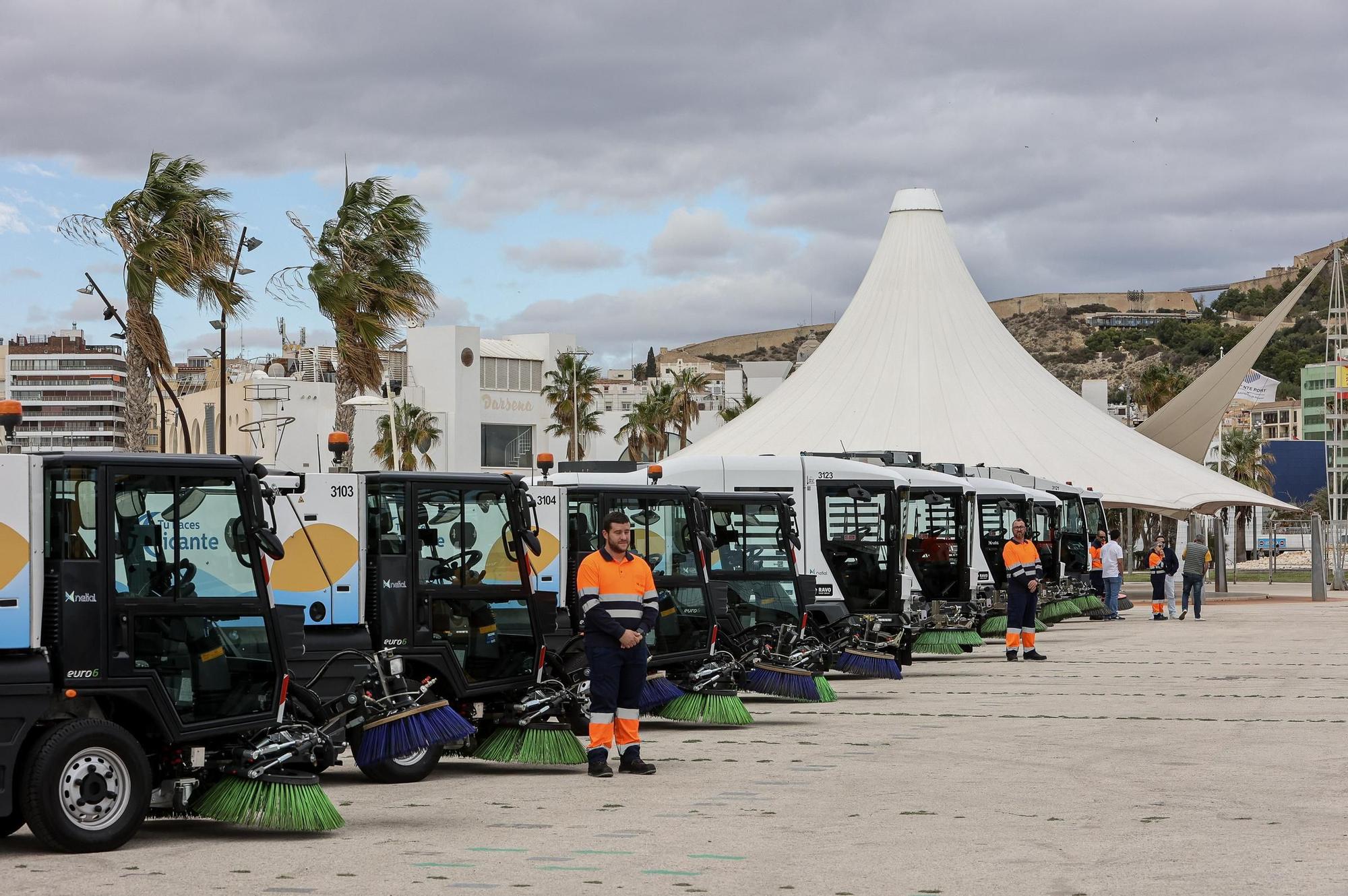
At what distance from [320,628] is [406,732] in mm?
1215

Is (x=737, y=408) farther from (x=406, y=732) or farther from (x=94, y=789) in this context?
(x=94, y=789)

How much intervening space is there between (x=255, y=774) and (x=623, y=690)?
3.56 metres

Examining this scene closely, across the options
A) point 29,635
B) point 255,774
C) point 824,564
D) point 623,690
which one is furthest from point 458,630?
point 824,564

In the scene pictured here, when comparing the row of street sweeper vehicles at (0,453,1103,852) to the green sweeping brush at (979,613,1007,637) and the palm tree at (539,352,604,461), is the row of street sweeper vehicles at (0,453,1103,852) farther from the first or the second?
the palm tree at (539,352,604,461)

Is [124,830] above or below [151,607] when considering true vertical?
below

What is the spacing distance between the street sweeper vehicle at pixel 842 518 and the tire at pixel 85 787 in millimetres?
14222

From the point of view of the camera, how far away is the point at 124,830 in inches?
343

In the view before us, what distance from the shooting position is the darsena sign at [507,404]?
246 feet

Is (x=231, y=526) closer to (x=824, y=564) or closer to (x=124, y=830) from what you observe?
(x=124, y=830)

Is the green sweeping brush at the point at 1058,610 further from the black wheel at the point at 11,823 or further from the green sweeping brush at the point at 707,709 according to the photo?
the black wheel at the point at 11,823

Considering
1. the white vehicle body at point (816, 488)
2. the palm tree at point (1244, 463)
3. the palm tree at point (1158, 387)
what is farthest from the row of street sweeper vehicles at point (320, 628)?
the palm tree at point (1244, 463)

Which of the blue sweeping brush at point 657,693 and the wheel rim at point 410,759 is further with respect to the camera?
the blue sweeping brush at point 657,693

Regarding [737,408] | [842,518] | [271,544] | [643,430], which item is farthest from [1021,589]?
[737,408]

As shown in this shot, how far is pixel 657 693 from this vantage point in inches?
564
